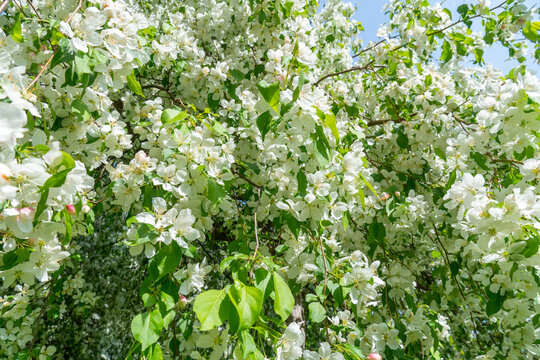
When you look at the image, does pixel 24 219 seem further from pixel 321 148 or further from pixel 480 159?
pixel 480 159

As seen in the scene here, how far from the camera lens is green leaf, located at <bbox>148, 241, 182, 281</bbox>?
1204 mm

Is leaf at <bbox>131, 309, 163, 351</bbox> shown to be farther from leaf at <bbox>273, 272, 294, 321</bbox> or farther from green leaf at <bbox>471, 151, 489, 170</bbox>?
green leaf at <bbox>471, 151, 489, 170</bbox>

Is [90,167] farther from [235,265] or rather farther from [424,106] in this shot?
[424,106]

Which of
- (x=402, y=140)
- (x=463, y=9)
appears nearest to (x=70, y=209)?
(x=402, y=140)

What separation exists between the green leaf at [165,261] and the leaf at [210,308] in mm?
236

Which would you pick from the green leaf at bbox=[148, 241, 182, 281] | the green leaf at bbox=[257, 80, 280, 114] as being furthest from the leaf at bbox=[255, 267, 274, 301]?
the green leaf at bbox=[257, 80, 280, 114]

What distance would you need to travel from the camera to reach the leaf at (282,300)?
1085 millimetres

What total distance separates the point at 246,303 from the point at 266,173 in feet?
3.51

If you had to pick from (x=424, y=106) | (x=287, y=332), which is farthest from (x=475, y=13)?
(x=287, y=332)

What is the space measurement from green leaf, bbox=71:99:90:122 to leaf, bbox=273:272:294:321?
971 millimetres

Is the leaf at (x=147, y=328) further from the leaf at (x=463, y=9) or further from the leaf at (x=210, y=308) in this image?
the leaf at (x=463, y=9)

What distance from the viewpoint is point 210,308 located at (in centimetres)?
101

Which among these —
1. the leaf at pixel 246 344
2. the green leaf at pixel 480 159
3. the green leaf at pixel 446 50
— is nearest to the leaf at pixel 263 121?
the leaf at pixel 246 344

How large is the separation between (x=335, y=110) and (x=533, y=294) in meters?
1.47
